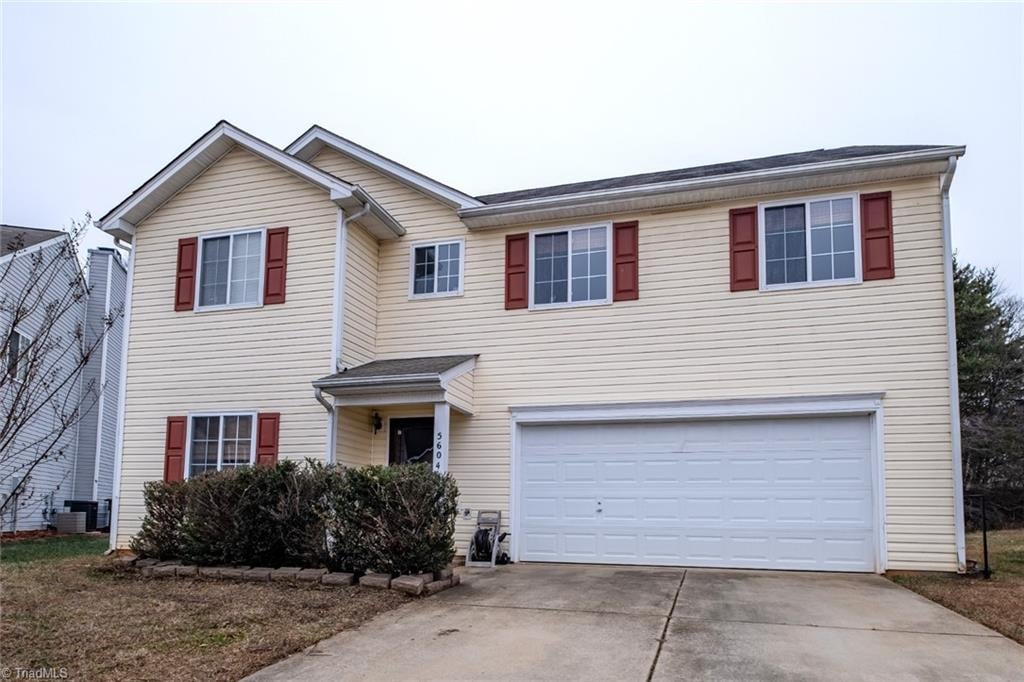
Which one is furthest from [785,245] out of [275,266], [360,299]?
[275,266]

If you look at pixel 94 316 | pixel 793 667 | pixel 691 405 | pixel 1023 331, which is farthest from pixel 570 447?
pixel 1023 331

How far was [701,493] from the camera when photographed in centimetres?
1118

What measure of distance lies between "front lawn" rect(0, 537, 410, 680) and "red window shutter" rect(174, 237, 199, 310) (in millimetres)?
4445

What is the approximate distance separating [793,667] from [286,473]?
6412 mm

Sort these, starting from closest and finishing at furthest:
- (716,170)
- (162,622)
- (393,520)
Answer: (162,622) → (393,520) → (716,170)

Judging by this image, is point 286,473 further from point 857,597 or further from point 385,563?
point 857,597

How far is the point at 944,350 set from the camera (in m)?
10.3

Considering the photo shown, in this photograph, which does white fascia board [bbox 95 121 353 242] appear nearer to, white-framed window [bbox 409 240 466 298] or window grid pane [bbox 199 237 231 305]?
window grid pane [bbox 199 237 231 305]

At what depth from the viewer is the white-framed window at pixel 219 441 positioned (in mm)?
12172

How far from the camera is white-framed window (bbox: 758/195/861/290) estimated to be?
429 inches

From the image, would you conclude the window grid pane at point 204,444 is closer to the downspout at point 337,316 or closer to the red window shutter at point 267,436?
the red window shutter at point 267,436

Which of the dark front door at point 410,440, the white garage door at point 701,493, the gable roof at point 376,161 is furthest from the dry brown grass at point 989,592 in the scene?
the gable roof at point 376,161

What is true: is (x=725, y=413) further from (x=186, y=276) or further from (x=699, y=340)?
(x=186, y=276)

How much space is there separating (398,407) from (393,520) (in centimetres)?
386
